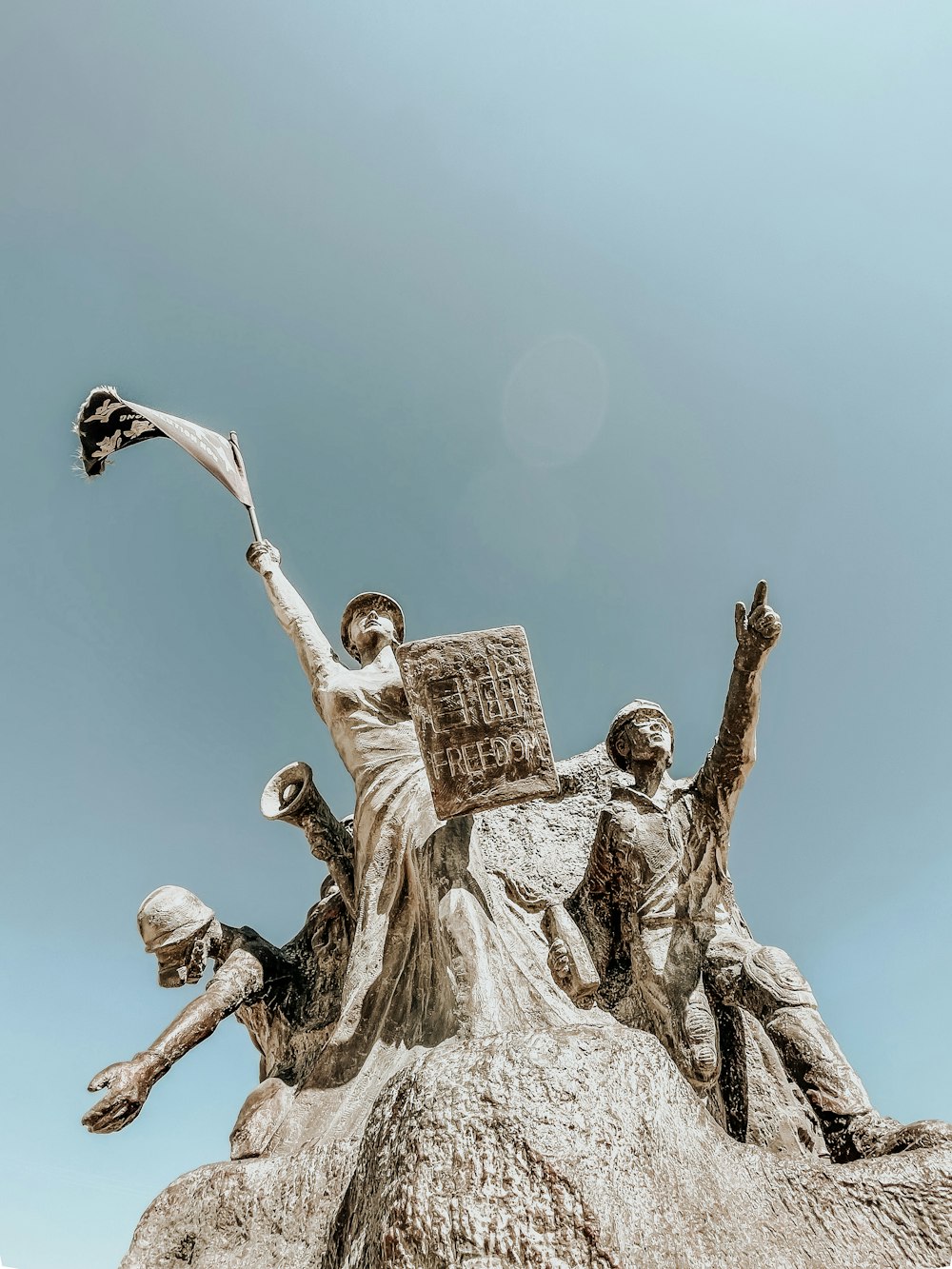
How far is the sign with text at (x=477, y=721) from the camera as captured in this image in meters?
3.52

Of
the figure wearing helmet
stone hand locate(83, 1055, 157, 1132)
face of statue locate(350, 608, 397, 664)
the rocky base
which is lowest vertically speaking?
the rocky base

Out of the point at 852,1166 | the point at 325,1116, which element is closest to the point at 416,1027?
the point at 325,1116

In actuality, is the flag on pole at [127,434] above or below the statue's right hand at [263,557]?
above

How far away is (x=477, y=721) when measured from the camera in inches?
141

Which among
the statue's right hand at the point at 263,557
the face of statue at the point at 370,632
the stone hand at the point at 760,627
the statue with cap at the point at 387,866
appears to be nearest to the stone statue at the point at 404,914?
the statue with cap at the point at 387,866

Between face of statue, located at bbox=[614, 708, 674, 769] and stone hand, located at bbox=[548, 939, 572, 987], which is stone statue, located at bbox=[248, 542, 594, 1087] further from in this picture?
face of statue, located at bbox=[614, 708, 674, 769]

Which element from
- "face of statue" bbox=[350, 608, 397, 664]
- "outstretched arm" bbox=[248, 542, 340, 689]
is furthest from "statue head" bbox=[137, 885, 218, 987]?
"face of statue" bbox=[350, 608, 397, 664]

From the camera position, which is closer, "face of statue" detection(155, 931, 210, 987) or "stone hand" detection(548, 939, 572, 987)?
"stone hand" detection(548, 939, 572, 987)

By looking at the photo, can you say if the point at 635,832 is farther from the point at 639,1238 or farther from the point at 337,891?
the point at 639,1238

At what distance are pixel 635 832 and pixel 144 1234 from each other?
2543mm

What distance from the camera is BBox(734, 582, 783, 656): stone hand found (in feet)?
11.3

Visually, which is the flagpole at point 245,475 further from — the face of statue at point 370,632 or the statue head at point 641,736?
the statue head at point 641,736

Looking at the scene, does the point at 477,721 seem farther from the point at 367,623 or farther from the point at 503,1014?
the point at 367,623

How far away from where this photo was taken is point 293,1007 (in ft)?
13.8
